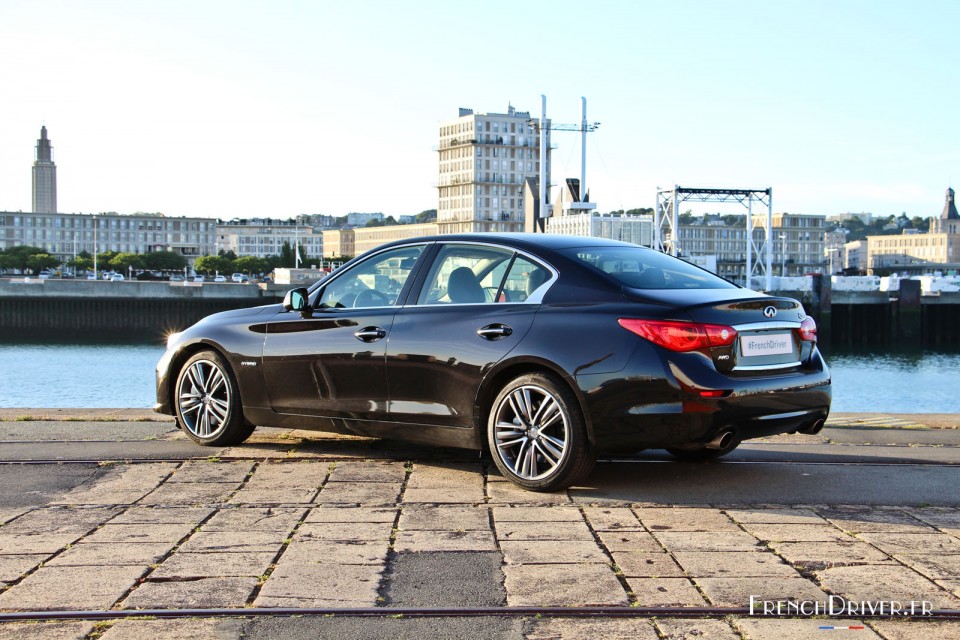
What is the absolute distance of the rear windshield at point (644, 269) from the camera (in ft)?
18.8

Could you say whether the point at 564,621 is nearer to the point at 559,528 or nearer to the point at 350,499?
the point at 559,528

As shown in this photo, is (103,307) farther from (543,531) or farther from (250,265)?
(250,265)

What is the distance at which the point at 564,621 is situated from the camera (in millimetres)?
3418

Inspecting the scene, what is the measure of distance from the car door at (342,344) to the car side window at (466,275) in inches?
7.4

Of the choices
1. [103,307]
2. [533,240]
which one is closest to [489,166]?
[103,307]

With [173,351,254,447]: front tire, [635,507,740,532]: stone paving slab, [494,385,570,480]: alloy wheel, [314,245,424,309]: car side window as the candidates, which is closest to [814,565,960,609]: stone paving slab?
[635,507,740,532]: stone paving slab

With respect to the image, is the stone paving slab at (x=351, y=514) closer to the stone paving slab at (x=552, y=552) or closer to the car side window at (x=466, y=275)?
the stone paving slab at (x=552, y=552)

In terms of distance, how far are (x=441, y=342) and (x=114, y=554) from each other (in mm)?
2247

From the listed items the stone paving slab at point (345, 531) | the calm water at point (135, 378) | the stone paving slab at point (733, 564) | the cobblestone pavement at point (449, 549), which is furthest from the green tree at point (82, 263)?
the stone paving slab at point (733, 564)

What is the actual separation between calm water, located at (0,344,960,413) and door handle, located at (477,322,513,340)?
17.3m

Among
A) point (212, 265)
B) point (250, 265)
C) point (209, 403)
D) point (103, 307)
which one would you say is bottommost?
point (103, 307)

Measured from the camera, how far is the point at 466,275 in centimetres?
613

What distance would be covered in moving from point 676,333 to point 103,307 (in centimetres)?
7414

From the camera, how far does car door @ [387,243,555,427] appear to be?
18.9 feet
